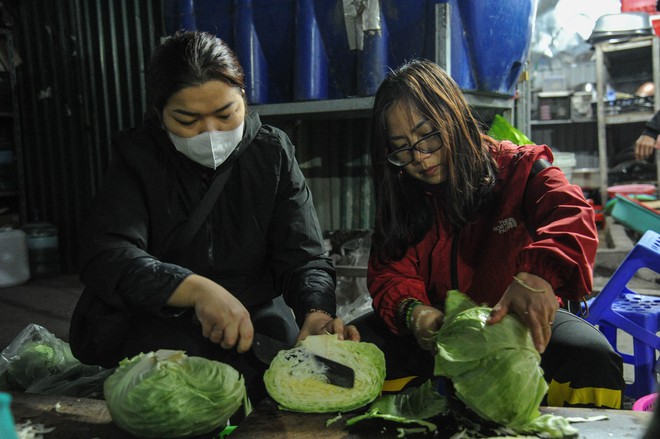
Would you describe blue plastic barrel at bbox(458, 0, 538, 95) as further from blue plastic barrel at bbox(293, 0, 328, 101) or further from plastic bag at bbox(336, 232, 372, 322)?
plastic bag at bbox(336, 232, 372, 322)

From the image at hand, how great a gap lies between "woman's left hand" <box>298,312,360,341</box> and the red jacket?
332mm

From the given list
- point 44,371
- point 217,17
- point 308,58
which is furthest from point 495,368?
point 217,17

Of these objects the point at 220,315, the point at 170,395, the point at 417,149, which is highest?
the point at 417,149

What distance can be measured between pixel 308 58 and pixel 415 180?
176 cm

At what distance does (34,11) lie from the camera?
6141 millimetres

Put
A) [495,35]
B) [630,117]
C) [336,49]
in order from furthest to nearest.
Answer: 1. [630,117]
2. [336,49]
3. [495,35]

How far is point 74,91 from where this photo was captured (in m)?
6.13

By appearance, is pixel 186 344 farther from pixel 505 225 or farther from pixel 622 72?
pixel 622 72

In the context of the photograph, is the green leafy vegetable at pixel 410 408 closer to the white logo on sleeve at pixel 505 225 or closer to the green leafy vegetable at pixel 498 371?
the green leafy vegetable at pixel 498 371

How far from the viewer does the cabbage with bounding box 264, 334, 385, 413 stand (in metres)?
1.62

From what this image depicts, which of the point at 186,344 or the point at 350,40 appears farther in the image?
the point at 350,40

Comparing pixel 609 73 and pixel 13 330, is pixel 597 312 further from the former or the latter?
pixel 609 73

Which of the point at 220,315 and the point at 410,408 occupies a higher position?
the point at 220,315

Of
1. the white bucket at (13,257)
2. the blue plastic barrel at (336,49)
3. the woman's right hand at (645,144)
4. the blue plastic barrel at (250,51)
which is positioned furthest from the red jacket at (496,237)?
the white bucket at (13,257)
